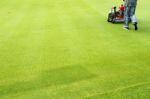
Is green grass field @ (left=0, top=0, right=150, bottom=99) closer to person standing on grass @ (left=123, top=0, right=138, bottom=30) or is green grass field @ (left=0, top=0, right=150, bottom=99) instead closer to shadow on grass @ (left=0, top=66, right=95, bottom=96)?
shadow on grass @ (left=0, top=66, right=95, bottom=96)

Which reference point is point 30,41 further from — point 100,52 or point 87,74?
point 87,74

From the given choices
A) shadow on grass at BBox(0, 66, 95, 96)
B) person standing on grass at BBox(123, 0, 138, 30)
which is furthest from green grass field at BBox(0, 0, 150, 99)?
person standing on grass at BBox(123, 0, 138, 30)

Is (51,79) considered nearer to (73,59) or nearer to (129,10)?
(73,59)

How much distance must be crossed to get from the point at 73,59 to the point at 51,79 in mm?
1456

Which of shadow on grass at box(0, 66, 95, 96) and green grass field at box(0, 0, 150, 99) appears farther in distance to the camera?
shadow on grass at box(0, 66, 95, 96)

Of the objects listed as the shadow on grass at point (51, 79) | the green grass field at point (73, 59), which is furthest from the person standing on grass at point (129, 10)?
the shadow on grass at point (51, 79)

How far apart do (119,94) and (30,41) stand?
189 inches

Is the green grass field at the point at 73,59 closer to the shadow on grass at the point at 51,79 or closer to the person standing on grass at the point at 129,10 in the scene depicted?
the shadow on grass at the point at 51,79

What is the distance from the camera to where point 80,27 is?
12.4 meters

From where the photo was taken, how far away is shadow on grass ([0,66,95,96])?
264 inches

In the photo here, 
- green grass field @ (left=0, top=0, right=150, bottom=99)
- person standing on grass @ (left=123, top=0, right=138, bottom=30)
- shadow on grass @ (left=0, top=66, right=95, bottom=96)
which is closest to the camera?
green grass field @ (left=0, top=0, right=150, bottom=99)

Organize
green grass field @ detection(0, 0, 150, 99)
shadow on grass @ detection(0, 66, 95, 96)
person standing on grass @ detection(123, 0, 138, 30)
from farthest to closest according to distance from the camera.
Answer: person standing on grass @ detection(123, 0, 138, 30) → shadow on grass @ detection(0, 66, 95, 96) → green grass field @ detection(0, 0, 150, 99)

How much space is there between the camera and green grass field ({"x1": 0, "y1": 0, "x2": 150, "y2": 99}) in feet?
21.4

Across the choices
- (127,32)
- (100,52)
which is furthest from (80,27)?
(100,52)
